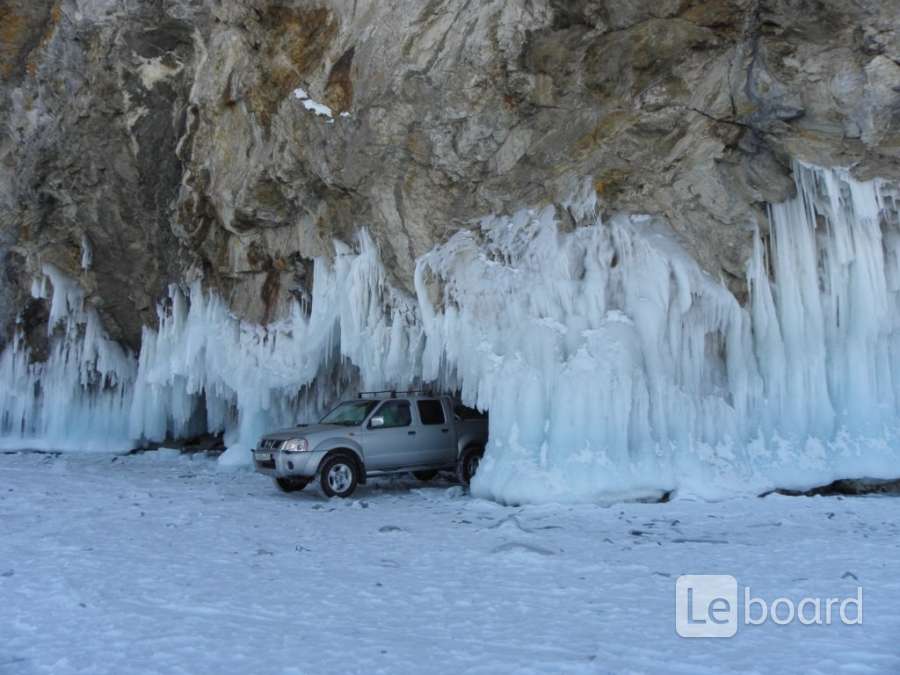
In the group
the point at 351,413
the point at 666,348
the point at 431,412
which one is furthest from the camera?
the point at 431,412

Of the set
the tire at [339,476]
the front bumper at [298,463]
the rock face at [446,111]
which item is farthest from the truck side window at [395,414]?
the rock face at [446,111]

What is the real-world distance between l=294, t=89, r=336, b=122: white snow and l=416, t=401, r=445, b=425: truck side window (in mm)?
5082

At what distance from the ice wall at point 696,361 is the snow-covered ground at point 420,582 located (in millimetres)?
837

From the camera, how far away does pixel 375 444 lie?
12.2 m

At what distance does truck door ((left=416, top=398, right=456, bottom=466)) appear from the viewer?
12742 millimetres

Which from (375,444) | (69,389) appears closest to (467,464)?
(375,444)

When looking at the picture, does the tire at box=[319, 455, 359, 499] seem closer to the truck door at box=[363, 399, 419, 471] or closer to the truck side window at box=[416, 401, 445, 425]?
the truck door at box=[363, 399, 419, 471]

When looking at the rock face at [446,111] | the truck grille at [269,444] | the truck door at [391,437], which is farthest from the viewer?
the truck door at [391,437]

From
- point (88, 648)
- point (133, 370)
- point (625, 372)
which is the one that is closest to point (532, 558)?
point (88, 648)

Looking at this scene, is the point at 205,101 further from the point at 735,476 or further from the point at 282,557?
the point at 735,476

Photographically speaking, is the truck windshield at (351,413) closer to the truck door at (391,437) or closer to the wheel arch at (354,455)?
the truck door at (391,437)

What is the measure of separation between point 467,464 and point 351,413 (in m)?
2.18

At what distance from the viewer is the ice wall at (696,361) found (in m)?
10.9

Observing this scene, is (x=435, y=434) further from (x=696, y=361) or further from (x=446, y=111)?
(x=446, y=111)
